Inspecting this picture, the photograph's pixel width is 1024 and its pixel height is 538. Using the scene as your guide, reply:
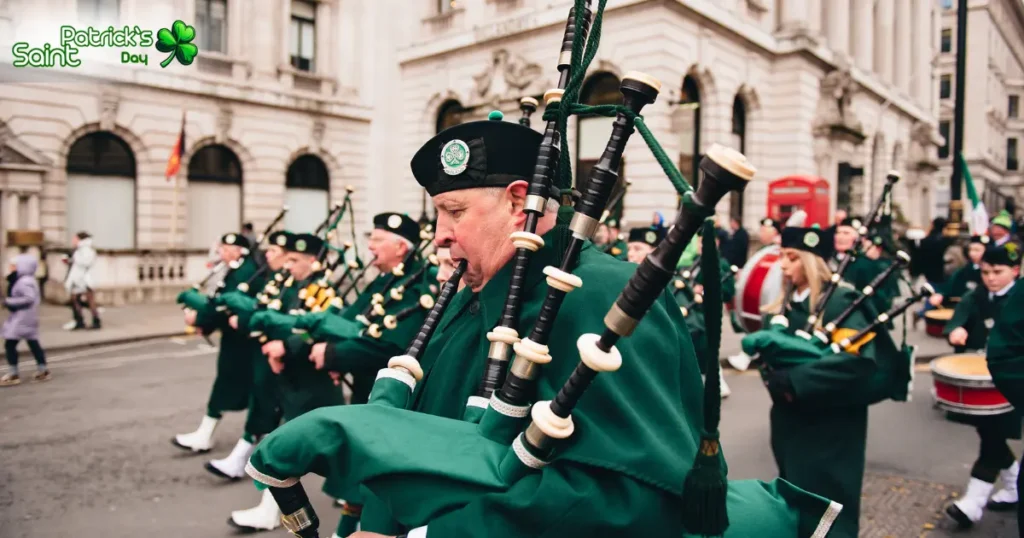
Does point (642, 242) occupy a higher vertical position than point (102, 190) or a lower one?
lower

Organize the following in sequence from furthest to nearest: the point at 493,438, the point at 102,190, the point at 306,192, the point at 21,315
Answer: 1. the point at 306,192
2. the point at 102,190
3. the point at 21,315
4. the point at 493,438

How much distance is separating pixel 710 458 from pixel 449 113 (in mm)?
24848

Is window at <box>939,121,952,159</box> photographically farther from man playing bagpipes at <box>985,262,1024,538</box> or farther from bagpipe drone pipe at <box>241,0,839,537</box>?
bagpipe drone pipe at <box>241,0,839,537</box>

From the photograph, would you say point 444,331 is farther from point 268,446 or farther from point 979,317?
point 979,317

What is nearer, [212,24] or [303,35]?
[212,24]

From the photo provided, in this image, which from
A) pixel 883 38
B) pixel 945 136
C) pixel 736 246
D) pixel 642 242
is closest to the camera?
pixel 642 242

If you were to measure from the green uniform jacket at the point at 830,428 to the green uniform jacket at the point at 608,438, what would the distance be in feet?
8.47

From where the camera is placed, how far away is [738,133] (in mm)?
22625

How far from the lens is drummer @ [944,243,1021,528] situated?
5.27 metres

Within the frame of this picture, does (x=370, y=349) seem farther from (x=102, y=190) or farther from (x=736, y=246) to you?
(x=102, y=190)

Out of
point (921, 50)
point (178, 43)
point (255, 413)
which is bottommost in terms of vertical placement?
point (255, 413)

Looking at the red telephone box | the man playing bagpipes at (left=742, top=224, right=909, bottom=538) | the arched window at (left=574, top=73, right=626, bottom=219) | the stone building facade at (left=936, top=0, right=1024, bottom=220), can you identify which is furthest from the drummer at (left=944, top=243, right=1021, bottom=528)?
the stone building facade at (left=936, top=0, right=1024, bottom=220)

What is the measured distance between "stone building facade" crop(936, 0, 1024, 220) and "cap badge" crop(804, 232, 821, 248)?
45504mm

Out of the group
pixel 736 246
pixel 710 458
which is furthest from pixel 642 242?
pixel 736 246
